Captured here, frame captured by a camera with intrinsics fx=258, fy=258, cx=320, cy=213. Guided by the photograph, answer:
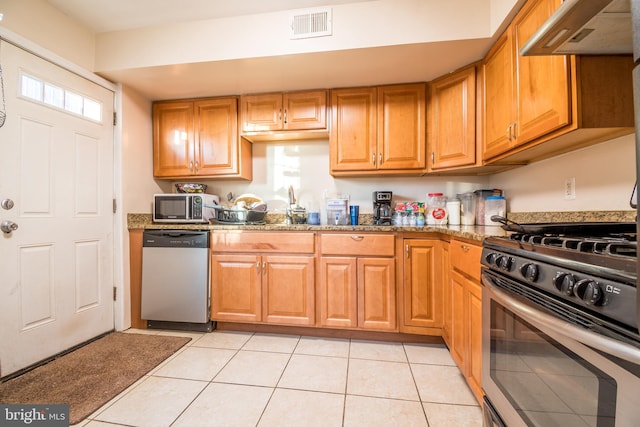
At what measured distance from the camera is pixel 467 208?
7.41ft

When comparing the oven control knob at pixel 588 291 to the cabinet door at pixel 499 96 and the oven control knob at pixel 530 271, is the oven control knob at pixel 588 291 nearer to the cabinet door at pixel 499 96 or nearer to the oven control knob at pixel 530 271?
the oven control knob at pixel 530 271

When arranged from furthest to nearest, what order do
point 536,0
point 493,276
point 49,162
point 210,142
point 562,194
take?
point 210,142 → point 49,162 → point 562,194 → point 536,0 → point 493,276

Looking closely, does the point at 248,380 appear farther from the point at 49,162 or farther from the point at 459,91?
the point at 459,91

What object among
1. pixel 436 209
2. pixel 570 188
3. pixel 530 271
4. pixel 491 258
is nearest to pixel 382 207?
pixel 436 209

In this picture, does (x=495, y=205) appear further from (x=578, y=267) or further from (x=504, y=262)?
(x=578, y=267)

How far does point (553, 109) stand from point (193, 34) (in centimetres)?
234

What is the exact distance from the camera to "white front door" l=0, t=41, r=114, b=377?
157cm

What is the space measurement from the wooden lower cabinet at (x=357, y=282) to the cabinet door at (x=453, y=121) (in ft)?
2.77

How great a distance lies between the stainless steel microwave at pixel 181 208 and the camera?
235 cm

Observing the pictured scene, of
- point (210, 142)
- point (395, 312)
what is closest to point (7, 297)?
point (210, 142)

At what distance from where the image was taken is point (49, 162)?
1.77 m

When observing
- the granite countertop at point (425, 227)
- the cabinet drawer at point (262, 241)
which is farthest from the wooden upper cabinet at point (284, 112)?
the cabinet drawer at point (262, 241)

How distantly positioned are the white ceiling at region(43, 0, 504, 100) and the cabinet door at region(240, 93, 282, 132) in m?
0.09

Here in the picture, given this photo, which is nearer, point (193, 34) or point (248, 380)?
point (248, 380)
